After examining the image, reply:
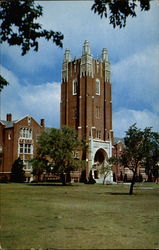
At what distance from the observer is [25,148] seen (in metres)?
51.7

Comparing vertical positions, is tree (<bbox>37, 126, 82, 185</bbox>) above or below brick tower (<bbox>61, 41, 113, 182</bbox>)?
below

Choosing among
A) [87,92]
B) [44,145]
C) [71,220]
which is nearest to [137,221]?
[71,220]

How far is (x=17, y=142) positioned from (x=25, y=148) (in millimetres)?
1927

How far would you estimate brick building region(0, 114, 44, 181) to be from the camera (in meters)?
49.9

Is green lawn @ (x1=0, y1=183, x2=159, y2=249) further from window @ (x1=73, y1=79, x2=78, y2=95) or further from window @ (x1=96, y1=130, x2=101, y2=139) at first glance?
window @ (x1=73, y1=79, x2=78, y2=95)

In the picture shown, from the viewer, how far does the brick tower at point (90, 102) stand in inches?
2387

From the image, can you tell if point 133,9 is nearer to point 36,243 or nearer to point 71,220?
point 36,243

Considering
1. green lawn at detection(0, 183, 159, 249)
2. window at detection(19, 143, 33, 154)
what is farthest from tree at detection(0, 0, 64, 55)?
window at detection(19, 143, 33, 154)

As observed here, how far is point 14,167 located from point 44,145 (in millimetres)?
9891

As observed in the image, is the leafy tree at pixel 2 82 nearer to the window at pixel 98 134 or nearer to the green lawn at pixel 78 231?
the green lawn at pixel 78 231

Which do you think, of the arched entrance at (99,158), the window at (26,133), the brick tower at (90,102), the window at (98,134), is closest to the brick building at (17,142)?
the window at (26,133)

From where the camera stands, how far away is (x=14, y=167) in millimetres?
47562

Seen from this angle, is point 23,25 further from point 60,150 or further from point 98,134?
point 98,134

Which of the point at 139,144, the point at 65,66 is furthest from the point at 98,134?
the point at 139,144
